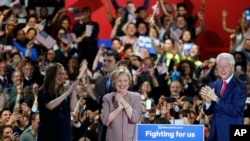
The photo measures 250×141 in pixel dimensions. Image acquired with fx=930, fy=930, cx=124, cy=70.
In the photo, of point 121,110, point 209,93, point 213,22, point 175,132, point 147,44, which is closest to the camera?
point 121,110

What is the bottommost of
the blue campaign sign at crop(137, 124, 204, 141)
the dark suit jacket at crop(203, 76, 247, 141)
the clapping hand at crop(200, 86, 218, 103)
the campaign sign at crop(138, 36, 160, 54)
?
the blue campaign sign at crop(137, 124, 204, 141)

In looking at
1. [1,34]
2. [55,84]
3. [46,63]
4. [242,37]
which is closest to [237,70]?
[242,37]

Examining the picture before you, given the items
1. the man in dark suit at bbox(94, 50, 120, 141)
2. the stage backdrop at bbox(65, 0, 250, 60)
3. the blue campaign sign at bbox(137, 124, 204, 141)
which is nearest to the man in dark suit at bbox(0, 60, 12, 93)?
the stage backdrop at bbox(65, 0, 250, 60)

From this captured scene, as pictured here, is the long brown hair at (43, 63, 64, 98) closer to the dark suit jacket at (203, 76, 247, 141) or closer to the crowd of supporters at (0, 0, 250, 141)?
the dark suit jacket at (203, 76, 247, 141)

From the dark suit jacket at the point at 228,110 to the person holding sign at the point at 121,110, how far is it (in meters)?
0.87

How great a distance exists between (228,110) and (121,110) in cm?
114

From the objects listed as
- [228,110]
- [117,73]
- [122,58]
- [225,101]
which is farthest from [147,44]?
[117,73]

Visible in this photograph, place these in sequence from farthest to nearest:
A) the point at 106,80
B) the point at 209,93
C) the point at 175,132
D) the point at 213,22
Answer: the point at 213,22, the point at 106,80, the point at 209,93, the point at 175,132

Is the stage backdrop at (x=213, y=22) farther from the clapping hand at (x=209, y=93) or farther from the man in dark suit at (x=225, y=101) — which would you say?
the clapping hand at (x=209, y=93)

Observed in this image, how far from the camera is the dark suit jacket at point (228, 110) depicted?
31.8ft

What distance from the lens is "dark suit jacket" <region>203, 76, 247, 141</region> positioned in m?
9.70

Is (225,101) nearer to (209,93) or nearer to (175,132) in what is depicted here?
(209,93)

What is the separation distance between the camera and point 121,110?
9.40 metres

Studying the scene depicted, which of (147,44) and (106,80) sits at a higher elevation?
(147,44)
